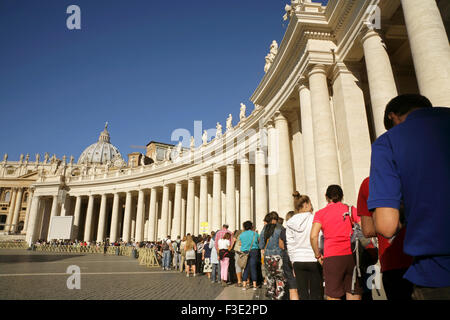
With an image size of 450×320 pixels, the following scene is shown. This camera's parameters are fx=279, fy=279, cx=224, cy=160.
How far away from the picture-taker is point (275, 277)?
8188mm

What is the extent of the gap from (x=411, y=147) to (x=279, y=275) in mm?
6905

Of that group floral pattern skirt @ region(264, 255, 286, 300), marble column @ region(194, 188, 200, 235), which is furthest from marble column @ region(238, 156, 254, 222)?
floral pattern skirt @ region(264, 255, 286, 300)

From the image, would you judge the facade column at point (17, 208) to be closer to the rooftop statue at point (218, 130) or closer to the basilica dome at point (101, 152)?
the basilica dome at point (101, 152)

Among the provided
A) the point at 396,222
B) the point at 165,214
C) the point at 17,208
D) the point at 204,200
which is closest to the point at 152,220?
the point at 165,214

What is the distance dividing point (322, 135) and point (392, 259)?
1272 centimetres

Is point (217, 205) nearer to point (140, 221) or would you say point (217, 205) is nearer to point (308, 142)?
point (308, 142)

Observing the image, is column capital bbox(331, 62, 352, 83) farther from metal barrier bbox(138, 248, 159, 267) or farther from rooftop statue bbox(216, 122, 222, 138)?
rooftop statue bbox(216, 122, 222, 138)

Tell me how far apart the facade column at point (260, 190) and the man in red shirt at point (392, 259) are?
76.2 ft

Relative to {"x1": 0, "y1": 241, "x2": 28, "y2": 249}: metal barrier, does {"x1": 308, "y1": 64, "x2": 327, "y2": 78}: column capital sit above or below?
above

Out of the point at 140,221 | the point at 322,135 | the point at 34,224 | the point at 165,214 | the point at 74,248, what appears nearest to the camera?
the point at 322,135

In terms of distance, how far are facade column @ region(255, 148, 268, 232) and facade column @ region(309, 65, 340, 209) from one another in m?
12.8

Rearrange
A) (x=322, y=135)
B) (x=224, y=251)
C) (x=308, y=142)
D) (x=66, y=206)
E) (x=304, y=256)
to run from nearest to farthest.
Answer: (x=304, y=256), (x=224, y=251), (x=322, y=135), (x=308, y=142), (x=66, y=206)

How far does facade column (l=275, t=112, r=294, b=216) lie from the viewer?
798 inches

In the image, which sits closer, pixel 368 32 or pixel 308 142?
pixel 368 32
